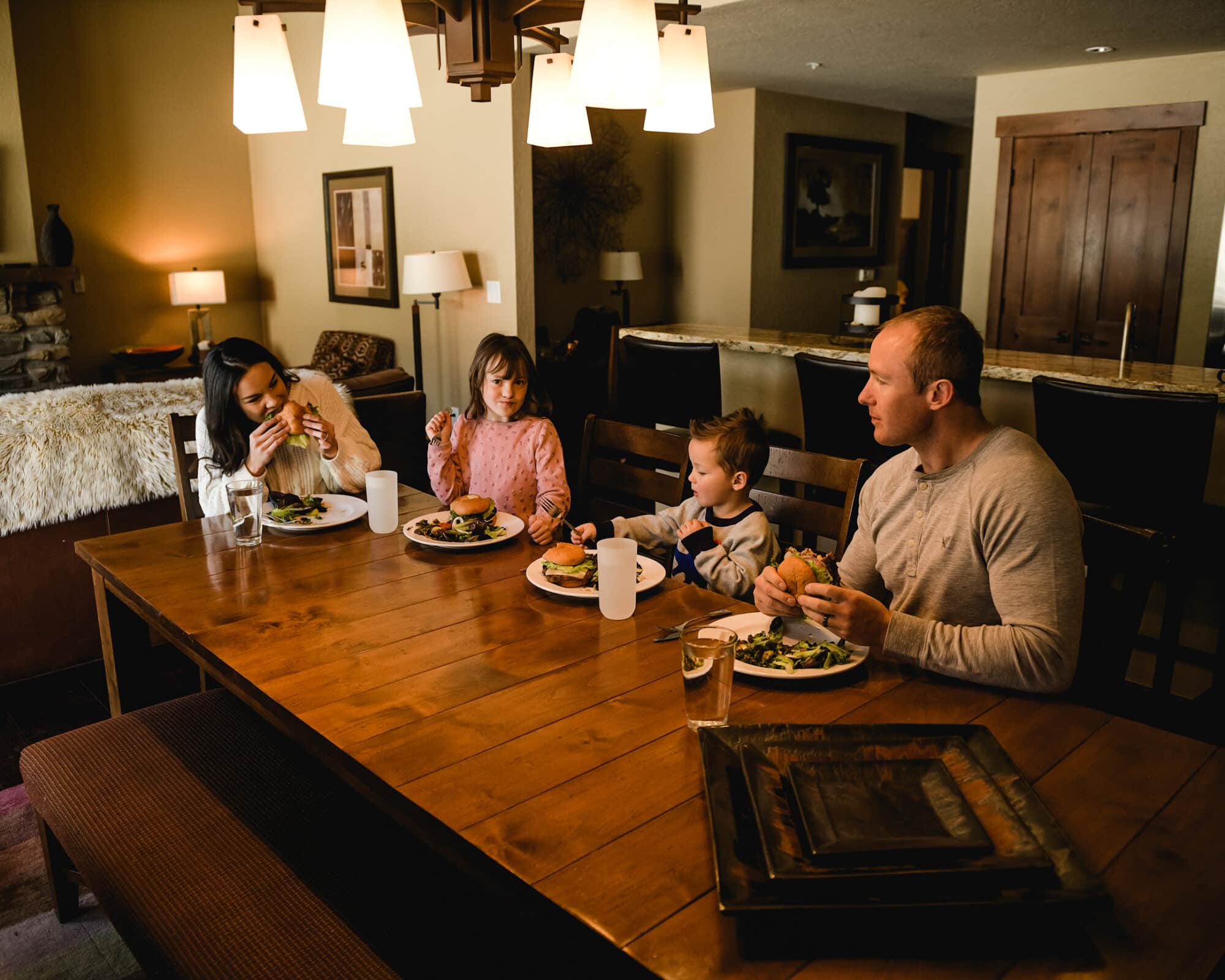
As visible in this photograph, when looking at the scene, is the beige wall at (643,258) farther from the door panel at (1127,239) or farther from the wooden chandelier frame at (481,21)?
the wooden chandelier frame at (481,21)

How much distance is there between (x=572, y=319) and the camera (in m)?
Answer: 6.76

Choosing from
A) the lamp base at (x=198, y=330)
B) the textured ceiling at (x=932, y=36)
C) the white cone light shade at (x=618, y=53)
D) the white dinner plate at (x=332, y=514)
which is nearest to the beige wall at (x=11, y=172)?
the lamp base at (x=198, y=330)

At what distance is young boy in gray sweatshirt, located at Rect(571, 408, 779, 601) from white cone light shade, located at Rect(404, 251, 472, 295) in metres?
3.23

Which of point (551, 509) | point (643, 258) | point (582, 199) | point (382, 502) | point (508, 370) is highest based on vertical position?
point (582, 199)

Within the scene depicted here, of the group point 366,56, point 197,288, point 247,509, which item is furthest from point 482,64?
point 197,288

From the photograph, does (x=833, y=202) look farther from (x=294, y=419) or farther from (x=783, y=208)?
(x=294, y=419)

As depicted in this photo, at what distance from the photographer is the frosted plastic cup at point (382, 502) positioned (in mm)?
2158

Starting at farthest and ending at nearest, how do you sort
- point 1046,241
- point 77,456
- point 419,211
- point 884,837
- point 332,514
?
point 419,211 < point 1046,241 < point 77,456 < point 332,514 < point 884,837

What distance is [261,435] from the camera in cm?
234

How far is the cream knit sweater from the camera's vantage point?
2520mm

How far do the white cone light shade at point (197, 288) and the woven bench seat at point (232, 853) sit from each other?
5.54 meters

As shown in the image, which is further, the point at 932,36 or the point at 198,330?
the point at 198,330

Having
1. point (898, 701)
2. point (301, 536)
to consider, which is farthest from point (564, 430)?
point (898, 701)

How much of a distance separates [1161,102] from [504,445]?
4213 millimetres
